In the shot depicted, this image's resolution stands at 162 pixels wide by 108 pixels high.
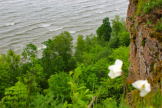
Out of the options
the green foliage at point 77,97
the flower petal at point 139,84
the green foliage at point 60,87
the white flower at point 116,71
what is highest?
the white flower at point 116,71

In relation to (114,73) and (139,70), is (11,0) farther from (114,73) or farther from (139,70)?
(114,73)

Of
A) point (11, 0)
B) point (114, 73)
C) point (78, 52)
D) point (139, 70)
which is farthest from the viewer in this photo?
point (11, 0)

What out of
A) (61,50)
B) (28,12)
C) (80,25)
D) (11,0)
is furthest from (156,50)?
(11,0)

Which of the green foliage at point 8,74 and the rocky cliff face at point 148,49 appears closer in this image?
the rocky cliff face at point 148,49

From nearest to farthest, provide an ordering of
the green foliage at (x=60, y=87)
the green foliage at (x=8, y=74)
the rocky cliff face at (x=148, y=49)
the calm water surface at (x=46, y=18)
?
the rocky cliff face at (x=148, y=49) → the green foliage at (x=60, y=87) → the green foliage at (x=8, y=74) → the calm water surface at (x=46, y=18)

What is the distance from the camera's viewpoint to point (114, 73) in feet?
5.89

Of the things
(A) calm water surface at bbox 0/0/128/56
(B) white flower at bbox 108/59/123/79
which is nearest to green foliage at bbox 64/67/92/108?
(B) white flower at bbox 108/59/123/79

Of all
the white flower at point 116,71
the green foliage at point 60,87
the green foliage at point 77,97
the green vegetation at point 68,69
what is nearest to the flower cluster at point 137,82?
the white flower at point 116,71

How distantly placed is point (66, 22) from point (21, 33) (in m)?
10.7

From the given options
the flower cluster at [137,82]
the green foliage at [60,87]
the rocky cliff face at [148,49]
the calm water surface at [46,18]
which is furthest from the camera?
the calm water surface at [46,18]

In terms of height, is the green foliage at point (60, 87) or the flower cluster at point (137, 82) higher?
the flower cluster at point (137, 82)

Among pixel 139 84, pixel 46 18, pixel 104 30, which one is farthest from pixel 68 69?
pixel 139 84

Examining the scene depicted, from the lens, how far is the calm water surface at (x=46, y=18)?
3091 centimetres

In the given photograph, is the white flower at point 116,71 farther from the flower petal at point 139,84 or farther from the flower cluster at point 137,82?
the flower petal at point 139,84
